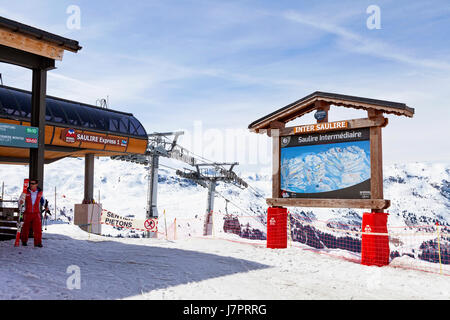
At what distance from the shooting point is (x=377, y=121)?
12.0 meters

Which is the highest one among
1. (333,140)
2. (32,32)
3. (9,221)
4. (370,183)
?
(32,32)

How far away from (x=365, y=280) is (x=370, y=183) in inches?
144

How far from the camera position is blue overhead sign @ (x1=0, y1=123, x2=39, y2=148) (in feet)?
34.0

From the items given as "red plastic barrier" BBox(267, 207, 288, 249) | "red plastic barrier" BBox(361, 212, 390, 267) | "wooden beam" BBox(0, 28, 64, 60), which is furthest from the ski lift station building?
"red plastic barrier" BBox(361, 212, 390, 267)

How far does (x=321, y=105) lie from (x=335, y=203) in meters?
3.26

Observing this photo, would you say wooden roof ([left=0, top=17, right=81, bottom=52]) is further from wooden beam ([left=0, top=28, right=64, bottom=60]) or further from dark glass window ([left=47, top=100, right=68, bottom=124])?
dark glass window ([left=47, top=100, right=68, bottom=124])

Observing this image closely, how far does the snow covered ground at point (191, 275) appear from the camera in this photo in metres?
6.86

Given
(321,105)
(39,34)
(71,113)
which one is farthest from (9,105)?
(321,105)

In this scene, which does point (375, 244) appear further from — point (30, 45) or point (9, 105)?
point (9, 105)

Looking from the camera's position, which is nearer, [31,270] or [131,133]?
[31,270]

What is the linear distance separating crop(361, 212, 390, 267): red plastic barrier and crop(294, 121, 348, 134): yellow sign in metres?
2.89

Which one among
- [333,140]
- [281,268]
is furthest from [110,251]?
[333,140]
